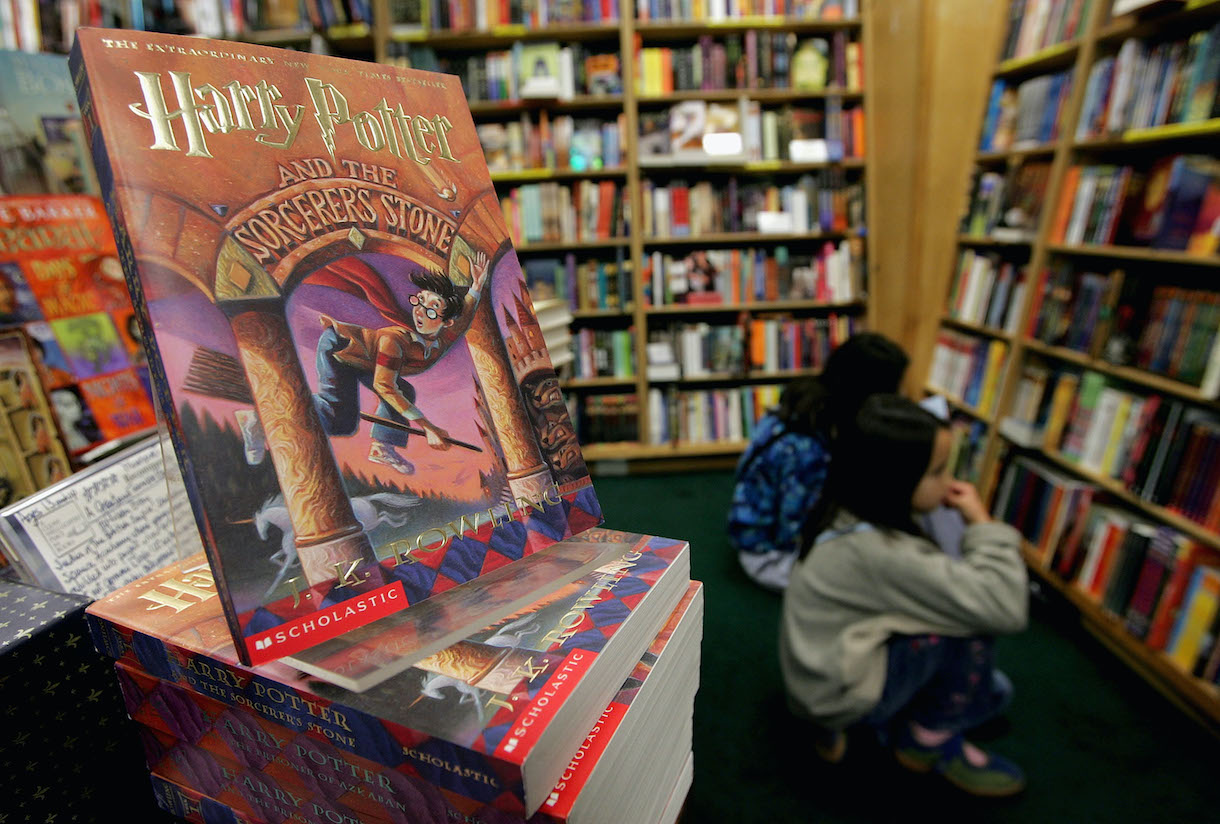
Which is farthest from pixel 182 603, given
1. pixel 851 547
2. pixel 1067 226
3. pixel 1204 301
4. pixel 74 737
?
pixel 1067 226

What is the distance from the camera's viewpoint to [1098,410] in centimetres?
192

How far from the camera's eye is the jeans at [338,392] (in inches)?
17.9

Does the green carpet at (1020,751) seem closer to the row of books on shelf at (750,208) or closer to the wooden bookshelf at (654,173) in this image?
the wooden bookshelf at (654,173)

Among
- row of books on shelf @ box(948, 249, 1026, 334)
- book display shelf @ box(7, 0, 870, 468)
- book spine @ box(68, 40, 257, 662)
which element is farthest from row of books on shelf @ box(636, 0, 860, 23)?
book spine @ box(68, 40, 257, 662)

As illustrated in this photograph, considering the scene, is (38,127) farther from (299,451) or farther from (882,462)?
(882,462)

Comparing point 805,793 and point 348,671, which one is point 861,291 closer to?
point 805,793

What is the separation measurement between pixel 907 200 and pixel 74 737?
3.30 m

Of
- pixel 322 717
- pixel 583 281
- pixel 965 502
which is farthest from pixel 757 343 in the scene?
pixel 322 717

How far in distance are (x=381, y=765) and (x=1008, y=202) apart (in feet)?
8.88

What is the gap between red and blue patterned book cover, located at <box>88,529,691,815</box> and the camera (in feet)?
1.25

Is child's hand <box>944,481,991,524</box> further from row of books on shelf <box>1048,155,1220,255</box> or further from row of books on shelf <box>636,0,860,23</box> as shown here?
row of books on shelf <box>636,0,860,23</box>

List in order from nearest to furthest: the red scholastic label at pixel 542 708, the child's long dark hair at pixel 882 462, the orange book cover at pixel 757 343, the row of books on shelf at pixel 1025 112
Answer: the red scholastic label at pixel 542 708 → the child's long dark hair at pixel 882 462 → the row of books on shelf at pixel 1025 112 → the orange book cover at pixel 757 343

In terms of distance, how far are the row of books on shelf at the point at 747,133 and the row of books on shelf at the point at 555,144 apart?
0.50 feet

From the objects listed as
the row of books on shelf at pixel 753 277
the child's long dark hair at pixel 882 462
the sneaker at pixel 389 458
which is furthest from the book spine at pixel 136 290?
the row of books on shelf at pixel 753 277
